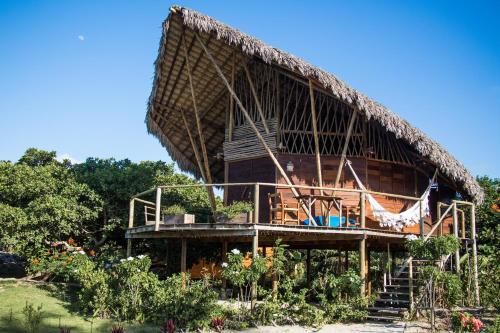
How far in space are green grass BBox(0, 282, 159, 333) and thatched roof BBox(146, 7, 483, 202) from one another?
612 cm

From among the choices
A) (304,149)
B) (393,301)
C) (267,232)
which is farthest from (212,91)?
(393,301)

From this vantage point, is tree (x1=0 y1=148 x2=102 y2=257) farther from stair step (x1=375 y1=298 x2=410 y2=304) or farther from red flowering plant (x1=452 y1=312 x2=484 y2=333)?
red flowering plant (x1=452 y1=312 x2=484 y2=333)

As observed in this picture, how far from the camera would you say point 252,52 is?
12133 mm

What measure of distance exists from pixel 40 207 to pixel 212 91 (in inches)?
220

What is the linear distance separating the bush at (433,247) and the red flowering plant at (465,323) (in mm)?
1951

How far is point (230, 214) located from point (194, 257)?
441 cm

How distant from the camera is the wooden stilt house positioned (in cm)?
1180

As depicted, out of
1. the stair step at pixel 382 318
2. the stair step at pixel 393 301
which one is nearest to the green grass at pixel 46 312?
the stair step at pixel 382 318

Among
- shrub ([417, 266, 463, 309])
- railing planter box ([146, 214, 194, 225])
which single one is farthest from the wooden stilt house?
shrub ([417, 266, 463, 309])

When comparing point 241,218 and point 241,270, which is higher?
point 241,218

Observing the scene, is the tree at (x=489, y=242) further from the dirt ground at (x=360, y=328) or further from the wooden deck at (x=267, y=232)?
the dirt ground at (x=360, y=328)

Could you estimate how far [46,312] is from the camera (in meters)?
10.0

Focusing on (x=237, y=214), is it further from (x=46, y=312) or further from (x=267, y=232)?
(x=46, y=312)

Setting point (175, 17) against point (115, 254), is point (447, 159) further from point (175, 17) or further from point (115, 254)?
point (115, 254)
